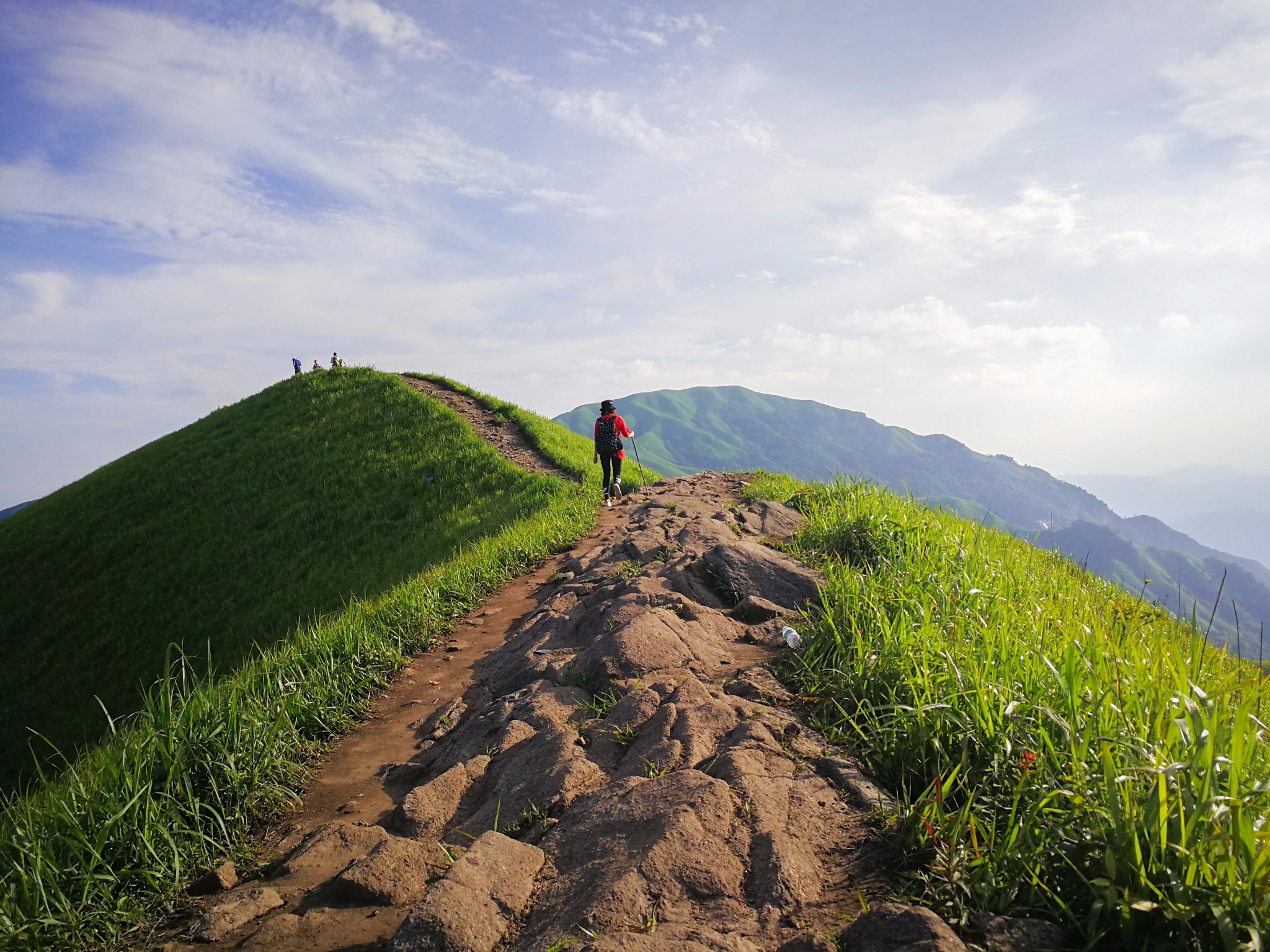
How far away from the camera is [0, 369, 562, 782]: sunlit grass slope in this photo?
55.7 feet

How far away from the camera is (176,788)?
429 cm

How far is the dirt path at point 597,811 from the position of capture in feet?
8.84

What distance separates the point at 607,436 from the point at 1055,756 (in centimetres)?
1305

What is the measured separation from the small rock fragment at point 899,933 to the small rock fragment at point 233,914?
2.94 meters

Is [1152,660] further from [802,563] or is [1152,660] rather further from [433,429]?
[433,429]

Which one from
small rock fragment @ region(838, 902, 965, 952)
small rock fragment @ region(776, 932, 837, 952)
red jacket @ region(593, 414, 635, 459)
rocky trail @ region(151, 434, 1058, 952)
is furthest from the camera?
red jacket @ region(593, 414, 635, 459)

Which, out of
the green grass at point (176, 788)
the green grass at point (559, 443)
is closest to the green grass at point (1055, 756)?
the green grass at point (176, 788)

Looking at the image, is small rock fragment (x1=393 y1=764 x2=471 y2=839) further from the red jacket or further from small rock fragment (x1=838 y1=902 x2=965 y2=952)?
the red jacket

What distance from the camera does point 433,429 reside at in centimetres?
2548

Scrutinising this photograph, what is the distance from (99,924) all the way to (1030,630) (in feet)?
18.5

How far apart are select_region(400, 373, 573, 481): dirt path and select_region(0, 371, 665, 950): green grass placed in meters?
12.9

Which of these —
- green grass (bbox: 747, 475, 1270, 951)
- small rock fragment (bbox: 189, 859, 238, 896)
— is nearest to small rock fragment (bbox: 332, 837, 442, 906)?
small rock fragment (bbox: 189, 859, 238, 896)

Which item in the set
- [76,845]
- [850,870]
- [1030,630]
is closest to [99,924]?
[76,845]

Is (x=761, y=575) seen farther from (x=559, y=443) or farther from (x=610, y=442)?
(x=559, y=443)
